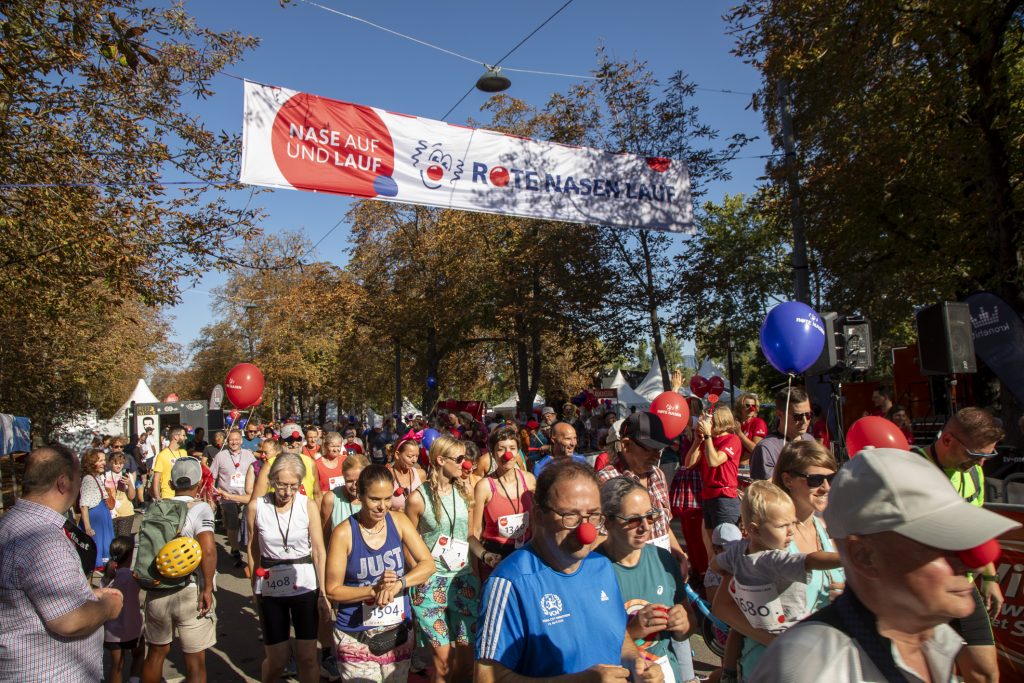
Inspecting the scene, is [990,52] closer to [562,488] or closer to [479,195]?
[479,195]

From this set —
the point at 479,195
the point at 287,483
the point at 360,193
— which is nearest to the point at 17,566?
the point at 287,483

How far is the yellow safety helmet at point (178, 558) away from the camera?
14.6ft

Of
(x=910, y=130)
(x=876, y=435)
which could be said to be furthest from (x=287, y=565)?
(x=910, y=130)

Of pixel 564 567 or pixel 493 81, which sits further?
pixel 493 81

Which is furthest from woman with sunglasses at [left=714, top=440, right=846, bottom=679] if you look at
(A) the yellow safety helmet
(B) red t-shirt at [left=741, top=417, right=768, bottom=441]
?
(B) red t-shirt at [left=741, top=417, right=768, bottom=441]

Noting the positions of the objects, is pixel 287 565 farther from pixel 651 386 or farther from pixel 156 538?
pixel 651 386

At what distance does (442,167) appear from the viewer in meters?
8.20

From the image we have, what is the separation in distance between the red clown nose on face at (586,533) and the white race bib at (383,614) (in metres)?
2.00

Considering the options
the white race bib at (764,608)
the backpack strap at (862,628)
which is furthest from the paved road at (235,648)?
the backpack strap at (862,628)

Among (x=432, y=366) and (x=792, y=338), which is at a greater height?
(x=432, y=366)

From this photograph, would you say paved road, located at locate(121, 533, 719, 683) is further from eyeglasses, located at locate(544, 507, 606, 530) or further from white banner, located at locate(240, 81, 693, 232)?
white banner, located at locate(240, 81, 693, 232)

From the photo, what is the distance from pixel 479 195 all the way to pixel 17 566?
6348 millimetres

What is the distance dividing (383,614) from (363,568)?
279mm

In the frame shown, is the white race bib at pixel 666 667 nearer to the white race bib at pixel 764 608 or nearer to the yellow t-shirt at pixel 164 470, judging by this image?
the white race bib at pixel 764 608
